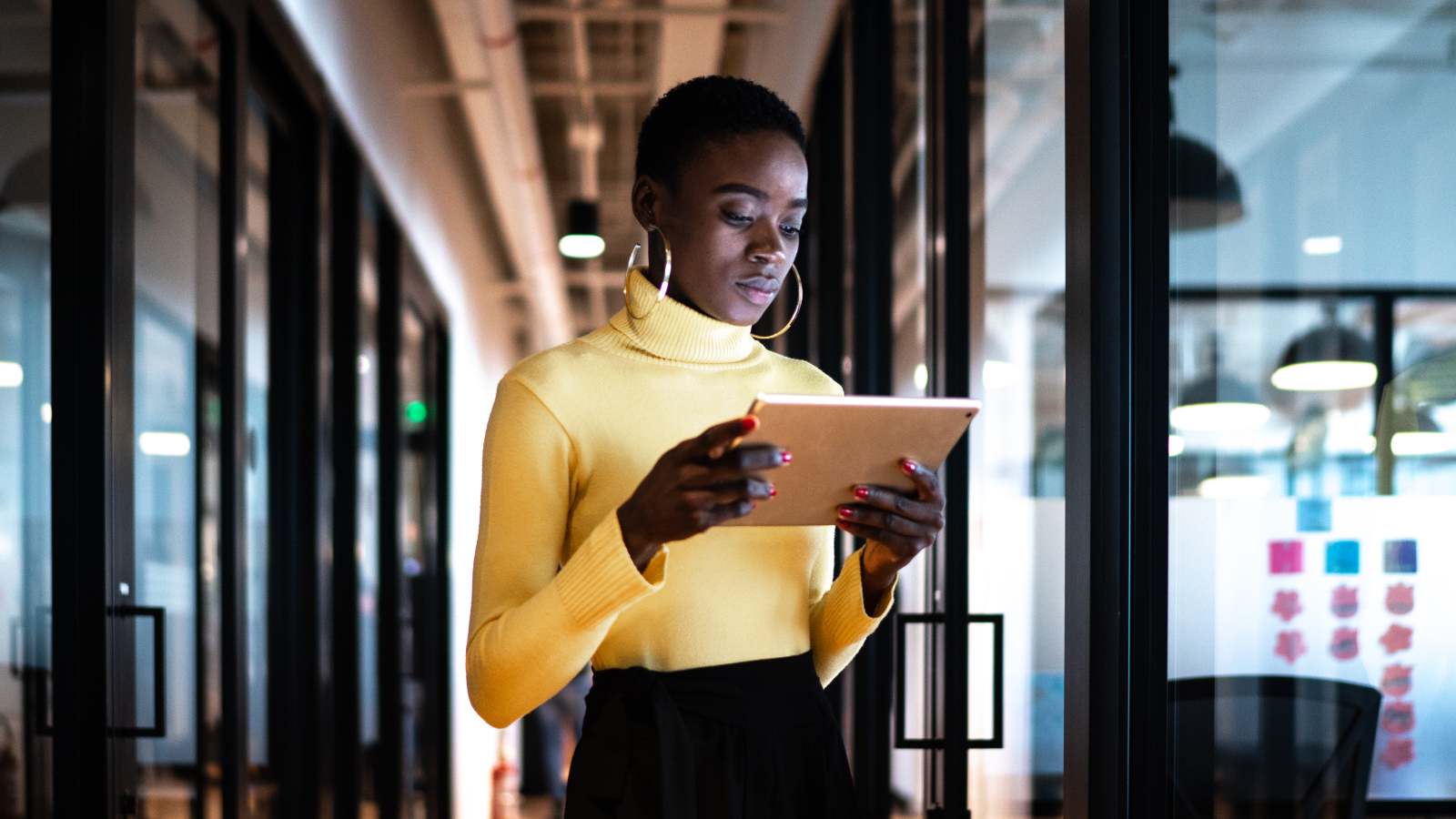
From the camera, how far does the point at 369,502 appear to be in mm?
6395

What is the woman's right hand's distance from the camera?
1.21 metres

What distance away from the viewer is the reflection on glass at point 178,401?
2906 millimetres

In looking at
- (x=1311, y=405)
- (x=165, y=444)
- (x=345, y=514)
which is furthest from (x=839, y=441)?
(x=345, y=514)

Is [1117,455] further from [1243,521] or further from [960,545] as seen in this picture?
[960,545]

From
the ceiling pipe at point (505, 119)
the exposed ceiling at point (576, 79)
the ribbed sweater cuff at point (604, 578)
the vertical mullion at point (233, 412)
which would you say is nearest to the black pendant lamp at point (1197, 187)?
the ribbed sweater cuff at point (604, 578)

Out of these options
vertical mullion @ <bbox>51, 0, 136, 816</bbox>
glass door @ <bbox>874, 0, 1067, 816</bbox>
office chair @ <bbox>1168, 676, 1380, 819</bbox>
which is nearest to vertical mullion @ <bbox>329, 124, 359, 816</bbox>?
glass door @ <bbox>874, 0, 1067, 816</bbox>

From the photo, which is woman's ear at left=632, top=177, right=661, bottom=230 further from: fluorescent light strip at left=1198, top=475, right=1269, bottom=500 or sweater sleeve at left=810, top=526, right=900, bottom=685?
fluorescent light strip at left=1198, top=475, right=1269, bottom=500

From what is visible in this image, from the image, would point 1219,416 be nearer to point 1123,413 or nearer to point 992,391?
point 1123,413

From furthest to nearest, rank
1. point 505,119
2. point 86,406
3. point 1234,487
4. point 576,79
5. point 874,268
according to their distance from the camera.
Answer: point 505,119 → point 576,79 → point 874,268 → point 86,406 → point 1234,487

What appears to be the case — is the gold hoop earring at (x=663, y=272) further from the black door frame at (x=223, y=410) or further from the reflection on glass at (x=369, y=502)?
the reflection on glass at (x=369, y=502)

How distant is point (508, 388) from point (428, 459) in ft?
22.9

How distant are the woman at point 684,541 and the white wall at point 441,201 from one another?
2.93 meters

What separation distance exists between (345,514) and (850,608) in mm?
4178

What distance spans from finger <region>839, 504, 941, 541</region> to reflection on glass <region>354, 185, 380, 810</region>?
14.4 ft
